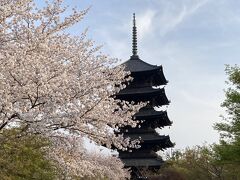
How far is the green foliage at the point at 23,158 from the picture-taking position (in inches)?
403

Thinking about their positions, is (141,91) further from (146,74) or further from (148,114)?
(148,114)

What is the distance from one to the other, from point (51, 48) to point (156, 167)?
2570cm

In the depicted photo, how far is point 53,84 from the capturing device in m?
8.27

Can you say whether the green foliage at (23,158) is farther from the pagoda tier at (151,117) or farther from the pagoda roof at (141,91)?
the pagoda roof at (141,91)

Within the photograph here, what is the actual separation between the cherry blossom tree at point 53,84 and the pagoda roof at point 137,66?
81.4ft

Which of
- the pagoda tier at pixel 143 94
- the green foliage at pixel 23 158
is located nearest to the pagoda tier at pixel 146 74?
the pagoda tier at pixel 143 94

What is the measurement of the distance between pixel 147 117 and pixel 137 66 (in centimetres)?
520

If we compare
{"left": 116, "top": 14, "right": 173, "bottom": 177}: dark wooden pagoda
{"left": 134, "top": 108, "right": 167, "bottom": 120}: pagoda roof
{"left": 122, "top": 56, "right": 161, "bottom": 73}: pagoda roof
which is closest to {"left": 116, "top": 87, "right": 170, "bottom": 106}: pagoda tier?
{"left": 116, "top": 14, "right": 173, "bottom": 177}: dark wooden pagoda

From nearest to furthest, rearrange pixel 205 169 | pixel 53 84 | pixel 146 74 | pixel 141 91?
pixel 53 84 < pixel 205 169 < pixel 141 91 < pixel 146 74

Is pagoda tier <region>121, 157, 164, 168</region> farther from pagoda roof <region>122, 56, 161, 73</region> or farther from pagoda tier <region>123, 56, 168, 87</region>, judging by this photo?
pagoda roof <region>122, 56, 161, 73</region>

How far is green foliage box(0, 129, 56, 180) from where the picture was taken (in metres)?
10.2

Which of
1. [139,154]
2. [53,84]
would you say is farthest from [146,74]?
[53,84]

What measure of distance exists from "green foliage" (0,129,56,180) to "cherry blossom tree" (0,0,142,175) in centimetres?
92

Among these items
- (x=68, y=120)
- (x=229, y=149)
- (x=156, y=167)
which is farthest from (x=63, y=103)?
(x=156, y=167)
